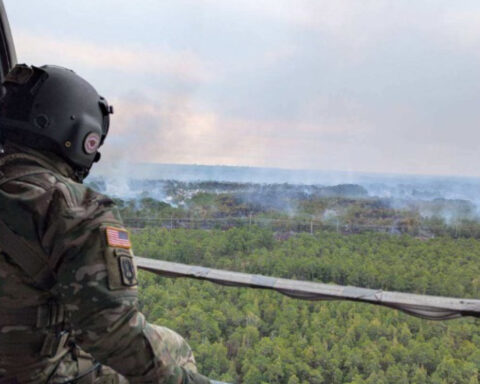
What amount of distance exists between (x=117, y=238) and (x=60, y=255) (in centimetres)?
10

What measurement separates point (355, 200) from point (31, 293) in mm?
1964

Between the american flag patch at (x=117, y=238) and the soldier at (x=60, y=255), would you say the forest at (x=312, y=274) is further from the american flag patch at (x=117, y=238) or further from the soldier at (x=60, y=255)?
the american flag patch at (x=117, y=238)

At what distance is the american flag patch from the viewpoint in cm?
82

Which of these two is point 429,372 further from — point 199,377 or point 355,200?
point 199,377

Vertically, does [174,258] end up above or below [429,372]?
above

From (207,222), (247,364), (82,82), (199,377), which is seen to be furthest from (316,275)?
(82,82)

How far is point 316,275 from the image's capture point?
226 cm

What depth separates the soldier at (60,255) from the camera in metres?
0.81

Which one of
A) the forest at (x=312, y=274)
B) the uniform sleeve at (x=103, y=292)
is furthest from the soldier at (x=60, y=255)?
the forest at (x=312, y=274)

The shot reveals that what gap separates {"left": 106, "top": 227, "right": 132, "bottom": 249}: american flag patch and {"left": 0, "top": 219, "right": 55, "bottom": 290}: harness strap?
0.13 m

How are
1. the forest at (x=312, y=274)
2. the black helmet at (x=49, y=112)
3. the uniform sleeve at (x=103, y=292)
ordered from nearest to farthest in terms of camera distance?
the uniform sleeve at (x=103, y=292), the black helmet at (x=49, y=112), the forest at (x=312, y=274)

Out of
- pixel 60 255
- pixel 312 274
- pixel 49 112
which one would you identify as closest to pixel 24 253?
pixel 60 255

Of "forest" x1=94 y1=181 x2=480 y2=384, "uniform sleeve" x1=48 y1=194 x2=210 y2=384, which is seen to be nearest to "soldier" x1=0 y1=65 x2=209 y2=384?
"uniform sleeve" x1=48 y1=194 x2=210 y2=384

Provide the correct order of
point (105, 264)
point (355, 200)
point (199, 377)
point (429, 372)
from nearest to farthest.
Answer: point (105, 264), point (199, 377), point (429, 372), point (355, 200)
